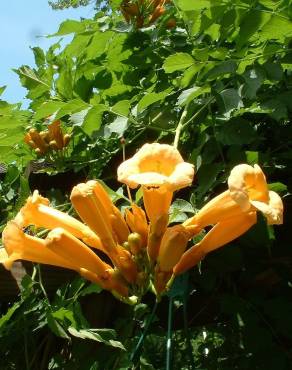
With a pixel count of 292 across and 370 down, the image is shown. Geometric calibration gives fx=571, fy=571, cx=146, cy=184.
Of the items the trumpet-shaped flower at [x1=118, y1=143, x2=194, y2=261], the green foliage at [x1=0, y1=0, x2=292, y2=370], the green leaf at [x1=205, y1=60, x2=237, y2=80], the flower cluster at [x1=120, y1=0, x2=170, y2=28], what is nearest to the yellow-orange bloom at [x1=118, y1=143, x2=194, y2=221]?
the trumpet-shaped flower at [x1=118, y1=143, x2=194, y2=261]

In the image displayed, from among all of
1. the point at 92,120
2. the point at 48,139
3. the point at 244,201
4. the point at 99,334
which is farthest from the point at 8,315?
the point at 244,201

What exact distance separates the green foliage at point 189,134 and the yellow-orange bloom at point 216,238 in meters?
0.38

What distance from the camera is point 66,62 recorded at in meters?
2.54

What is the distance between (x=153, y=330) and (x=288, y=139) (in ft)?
3.15

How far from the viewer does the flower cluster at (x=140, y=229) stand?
3.70ft

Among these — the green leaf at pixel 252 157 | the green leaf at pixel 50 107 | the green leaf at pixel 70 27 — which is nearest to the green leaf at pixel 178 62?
the green leaf at pixel 252 157

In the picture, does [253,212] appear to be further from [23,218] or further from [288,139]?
[288,139]

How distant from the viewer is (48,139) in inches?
99.3

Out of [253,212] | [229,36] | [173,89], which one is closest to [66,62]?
[173,89]

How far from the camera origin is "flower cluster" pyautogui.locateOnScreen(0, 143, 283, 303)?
3.70 ft

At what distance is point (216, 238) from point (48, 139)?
1.44m

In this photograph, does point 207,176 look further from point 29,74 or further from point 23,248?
point 29,74

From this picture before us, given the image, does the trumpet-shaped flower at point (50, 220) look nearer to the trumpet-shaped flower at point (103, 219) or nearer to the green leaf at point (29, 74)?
the trumpet-shaped flower at point (103, 219)

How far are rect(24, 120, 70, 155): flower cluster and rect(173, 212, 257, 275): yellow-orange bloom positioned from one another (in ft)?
4.55
